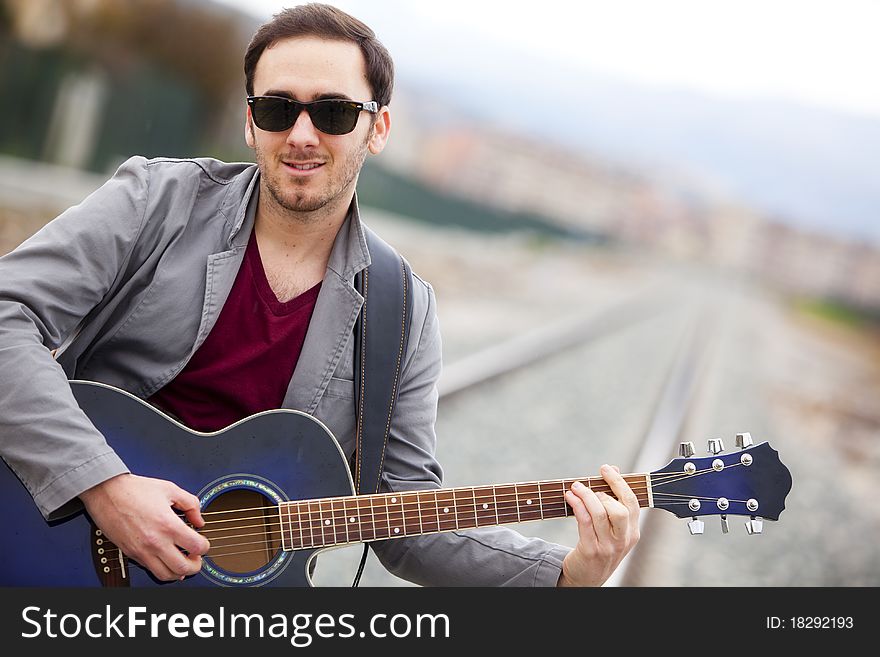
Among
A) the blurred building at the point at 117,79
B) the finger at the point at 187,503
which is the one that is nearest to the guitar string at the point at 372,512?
the finger at the point at 187,503

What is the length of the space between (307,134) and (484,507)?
994 millimetres

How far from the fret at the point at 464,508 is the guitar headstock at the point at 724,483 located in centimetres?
43

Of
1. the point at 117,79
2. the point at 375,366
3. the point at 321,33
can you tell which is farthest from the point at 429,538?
the point at 117,79

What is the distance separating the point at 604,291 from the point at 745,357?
11357 millimetres

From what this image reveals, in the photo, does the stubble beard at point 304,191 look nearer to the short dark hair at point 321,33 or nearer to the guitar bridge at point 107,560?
the short dark hair at point 321,33

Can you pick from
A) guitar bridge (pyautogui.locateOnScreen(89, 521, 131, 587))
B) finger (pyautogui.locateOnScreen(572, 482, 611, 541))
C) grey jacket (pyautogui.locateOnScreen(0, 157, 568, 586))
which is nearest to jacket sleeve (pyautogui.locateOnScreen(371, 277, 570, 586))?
grey jacket (pyautogui.locateOnScreen(0, 157, 568, 586))

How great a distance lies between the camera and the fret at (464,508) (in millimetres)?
2418

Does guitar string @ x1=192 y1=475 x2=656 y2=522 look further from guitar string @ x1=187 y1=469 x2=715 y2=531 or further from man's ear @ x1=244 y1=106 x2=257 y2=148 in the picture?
man's ear @ x1=244 y1=106 x2=257 y2=148

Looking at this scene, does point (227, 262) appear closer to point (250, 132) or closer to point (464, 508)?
point (250, 132)

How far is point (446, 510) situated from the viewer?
243 cm

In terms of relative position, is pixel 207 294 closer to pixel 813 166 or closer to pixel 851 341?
pixel 851 341

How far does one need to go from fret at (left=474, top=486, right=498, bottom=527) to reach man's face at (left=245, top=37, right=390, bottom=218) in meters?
0.81

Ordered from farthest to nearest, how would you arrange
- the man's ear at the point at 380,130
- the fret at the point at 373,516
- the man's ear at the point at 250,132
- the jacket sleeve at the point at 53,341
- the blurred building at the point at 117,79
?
the blurred building at the point at 117,79, the man's ear at the point at 380,130, the man's ear at the point at 250,132, the fret at the point at 373,516, the jacket sleeve at the point at 53,341

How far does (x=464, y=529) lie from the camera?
2461 millimetres
